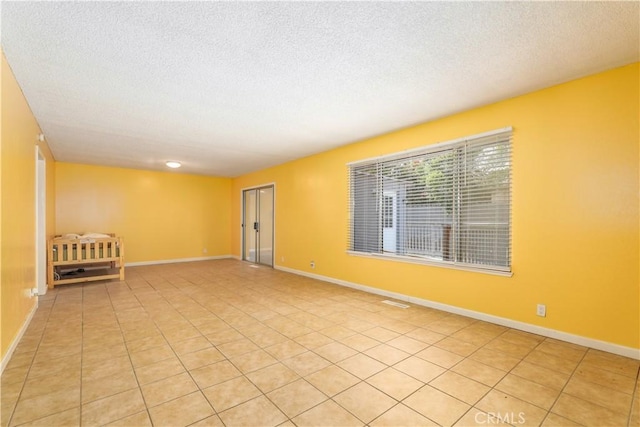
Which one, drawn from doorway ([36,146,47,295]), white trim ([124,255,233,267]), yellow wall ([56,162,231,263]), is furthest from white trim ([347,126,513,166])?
white trim ([124,255,233,267])

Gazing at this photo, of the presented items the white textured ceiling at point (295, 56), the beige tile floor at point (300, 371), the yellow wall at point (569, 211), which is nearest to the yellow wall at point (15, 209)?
the white textured ceiling at point (295, 56)

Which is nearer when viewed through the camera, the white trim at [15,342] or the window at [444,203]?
the white trim at [15,342]

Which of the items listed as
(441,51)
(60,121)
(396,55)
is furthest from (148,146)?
(441,51)

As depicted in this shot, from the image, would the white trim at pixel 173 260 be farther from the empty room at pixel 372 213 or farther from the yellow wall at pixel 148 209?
the empty room at pixel 372 213

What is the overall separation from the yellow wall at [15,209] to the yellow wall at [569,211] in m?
4.28

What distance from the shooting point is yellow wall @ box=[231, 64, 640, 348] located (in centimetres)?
244

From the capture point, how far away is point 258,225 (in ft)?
25.6

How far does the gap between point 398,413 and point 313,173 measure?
4555 mm

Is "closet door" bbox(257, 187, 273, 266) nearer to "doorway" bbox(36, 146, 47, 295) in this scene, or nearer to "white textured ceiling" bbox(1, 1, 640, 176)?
"white textured ceiling" bbox(1, 1, 640, 176)

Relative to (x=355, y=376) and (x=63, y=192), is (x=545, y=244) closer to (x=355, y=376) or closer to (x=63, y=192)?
(x=355, y=376)

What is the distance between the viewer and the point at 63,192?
6410 millimetres

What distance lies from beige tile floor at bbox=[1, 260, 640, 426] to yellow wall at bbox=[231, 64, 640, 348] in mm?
337

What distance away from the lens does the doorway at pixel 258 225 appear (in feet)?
23.9
